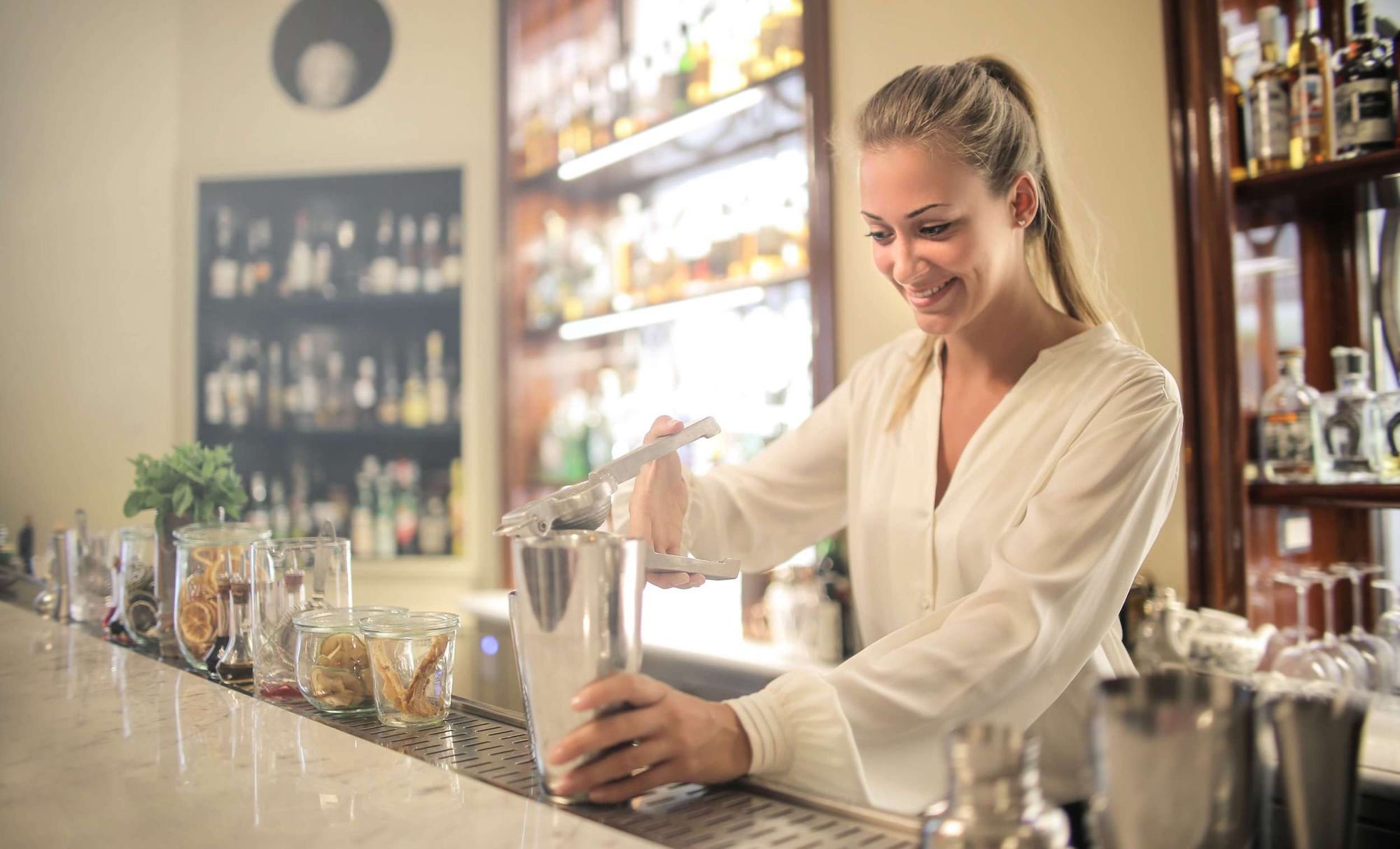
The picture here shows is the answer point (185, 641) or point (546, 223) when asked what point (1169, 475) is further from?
point (546, 223)

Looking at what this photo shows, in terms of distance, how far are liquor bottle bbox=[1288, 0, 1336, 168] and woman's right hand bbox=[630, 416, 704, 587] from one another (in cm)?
126

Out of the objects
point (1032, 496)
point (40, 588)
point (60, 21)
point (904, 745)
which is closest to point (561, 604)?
point (904, 745)

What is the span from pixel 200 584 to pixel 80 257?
321 centimetres

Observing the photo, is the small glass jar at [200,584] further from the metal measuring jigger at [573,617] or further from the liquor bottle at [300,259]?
the liquor bottle at [300,259]

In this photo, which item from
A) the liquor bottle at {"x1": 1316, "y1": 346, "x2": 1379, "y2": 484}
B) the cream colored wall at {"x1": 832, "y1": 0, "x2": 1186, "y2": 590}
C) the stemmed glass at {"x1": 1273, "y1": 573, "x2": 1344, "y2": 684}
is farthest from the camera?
the cream colored wall at {"x1": 832, "y1": 0, "x2": 1186, "y2": 590}

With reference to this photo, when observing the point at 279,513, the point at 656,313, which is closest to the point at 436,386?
the point at 279,513

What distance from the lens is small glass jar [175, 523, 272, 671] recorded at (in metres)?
1.29

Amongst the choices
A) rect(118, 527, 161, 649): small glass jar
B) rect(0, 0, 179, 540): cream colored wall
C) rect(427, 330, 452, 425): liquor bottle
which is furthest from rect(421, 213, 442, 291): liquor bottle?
rect(118, 527, 161, 649): small glass jar

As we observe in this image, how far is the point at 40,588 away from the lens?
212cm

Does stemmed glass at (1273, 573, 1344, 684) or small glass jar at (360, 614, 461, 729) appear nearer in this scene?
small glass jar at (360, 614, 461, 729)

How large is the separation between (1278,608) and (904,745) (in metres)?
1.29

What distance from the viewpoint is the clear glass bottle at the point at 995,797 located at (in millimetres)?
548

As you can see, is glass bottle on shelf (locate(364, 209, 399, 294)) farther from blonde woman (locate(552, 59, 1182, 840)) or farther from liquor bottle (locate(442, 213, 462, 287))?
blonde woman (locate(552, 59, 1182, 840))

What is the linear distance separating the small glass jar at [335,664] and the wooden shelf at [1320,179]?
163 cm
